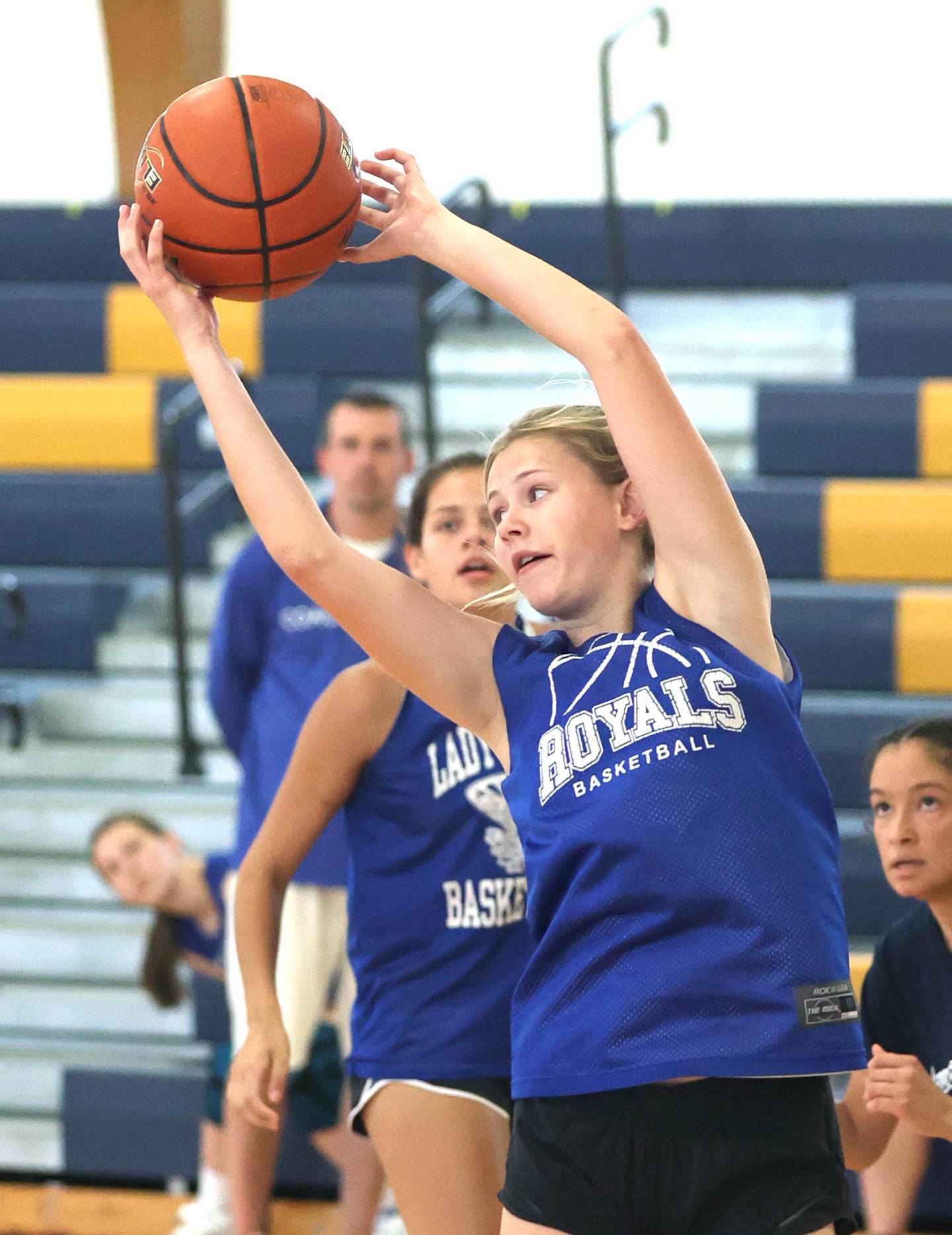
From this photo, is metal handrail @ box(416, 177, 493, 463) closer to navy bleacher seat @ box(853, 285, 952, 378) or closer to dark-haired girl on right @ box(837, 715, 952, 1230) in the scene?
navy bleacher seat @ box(853, 285, 952, 378)

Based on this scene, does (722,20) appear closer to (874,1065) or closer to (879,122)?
(879,122)

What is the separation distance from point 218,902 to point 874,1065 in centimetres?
265

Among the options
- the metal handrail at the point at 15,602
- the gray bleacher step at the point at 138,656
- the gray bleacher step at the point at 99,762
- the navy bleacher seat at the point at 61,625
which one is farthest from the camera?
the gray bleacher step at the point at 138,656

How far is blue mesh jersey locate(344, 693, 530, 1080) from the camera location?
8.66 feet

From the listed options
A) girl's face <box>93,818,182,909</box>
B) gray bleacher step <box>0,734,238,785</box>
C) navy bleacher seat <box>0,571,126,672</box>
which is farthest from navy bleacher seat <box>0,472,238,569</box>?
girl's face <box>93,818,182,909</box>

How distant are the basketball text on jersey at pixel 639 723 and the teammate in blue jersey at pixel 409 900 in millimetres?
779

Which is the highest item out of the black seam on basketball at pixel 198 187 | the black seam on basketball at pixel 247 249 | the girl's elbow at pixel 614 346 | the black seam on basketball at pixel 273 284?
the black seam on basketball at pixel 198 187

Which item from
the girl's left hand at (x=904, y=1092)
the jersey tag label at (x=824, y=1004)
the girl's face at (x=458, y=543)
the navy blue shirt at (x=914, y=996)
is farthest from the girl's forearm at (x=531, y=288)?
the navy blue shirt at (x=914, y=996)

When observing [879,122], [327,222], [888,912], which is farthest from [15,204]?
[327,222]

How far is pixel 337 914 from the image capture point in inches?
169

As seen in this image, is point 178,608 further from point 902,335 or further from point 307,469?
point 902,335

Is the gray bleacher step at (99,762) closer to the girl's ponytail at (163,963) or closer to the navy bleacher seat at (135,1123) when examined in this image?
the girl's ponytail at (163,963)

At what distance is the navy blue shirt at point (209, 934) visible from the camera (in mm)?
4695

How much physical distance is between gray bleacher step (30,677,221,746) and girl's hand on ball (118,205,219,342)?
3.93 meters
